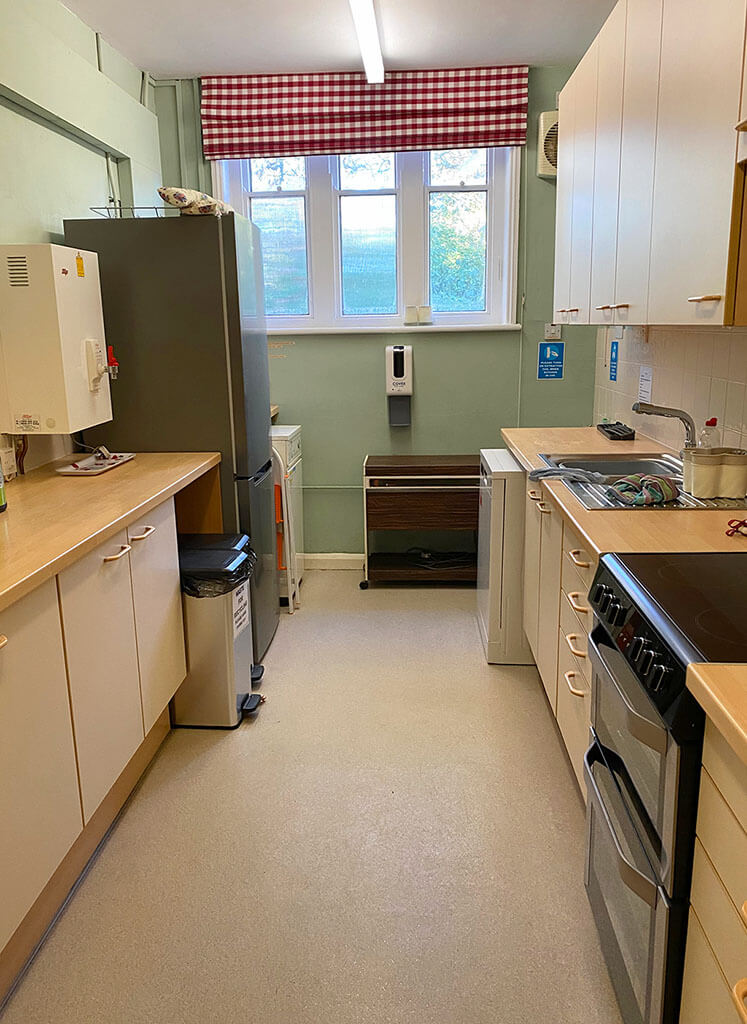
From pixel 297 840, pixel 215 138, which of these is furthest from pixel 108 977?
pixel 215 138

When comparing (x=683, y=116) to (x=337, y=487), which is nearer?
Result: (x=683, y=116)

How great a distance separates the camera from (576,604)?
2072 mm

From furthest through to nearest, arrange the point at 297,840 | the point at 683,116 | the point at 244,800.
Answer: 1. the point at 244,800
2. the point at 297,840
3. the point at 683,116

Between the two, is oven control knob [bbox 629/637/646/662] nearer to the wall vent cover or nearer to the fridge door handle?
the fridge door handle

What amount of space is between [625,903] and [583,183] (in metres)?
2.51

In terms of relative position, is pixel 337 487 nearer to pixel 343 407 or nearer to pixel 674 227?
pixel 343 407

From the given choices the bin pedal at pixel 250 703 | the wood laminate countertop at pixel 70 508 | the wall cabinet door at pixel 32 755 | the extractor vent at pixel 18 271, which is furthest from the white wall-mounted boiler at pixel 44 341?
the bin pedal at pixel 250 703

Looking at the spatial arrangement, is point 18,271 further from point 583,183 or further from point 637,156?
point 583,183

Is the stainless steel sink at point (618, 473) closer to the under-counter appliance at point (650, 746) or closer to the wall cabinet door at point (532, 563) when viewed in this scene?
the wall cabinet door at point (532, 563)

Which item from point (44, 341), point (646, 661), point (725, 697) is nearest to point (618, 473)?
point (646, 661)

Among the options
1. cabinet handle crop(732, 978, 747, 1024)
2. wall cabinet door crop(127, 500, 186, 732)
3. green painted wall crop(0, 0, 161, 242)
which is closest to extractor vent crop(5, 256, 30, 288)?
green painted wall crop(0, 0, 161, 242)

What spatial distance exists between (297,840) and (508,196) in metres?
3.37

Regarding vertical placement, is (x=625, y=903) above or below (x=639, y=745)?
below

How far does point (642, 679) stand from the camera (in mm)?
1298
